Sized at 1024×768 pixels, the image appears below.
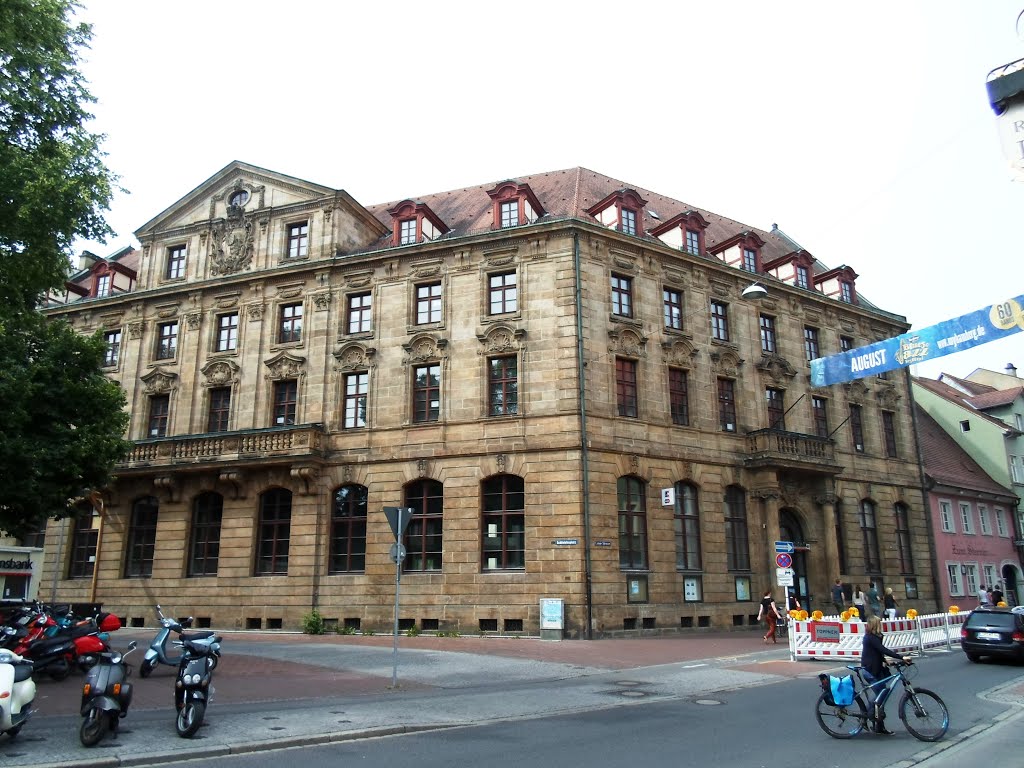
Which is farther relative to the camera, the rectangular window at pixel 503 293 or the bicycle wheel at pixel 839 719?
the rectangular window at pixel 503 293

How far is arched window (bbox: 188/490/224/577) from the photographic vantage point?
30531 millimetres

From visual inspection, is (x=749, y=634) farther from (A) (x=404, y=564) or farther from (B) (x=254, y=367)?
(B) (x=254, y=367)

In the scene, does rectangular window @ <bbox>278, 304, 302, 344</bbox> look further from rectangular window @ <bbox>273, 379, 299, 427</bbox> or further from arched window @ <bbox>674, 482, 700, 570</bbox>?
arched window @ <bbox>674, 482, 700, 570</bbox>

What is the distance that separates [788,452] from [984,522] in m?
19.2

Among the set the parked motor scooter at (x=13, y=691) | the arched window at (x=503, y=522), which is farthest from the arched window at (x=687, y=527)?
the parked motor scooter at (x=13, y=691)

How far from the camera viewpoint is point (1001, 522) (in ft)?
146

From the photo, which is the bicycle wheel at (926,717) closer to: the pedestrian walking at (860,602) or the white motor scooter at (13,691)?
the white motor scooter at (13,691)

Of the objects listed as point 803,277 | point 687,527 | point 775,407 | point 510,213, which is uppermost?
point 510,213

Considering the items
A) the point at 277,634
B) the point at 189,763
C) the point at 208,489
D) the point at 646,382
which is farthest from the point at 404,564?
the point at 189,763

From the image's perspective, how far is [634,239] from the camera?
2977 centimetres

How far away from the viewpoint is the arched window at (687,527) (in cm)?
2834

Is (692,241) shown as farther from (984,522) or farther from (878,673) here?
(984,522)

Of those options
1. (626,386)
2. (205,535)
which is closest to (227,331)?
(205,535)

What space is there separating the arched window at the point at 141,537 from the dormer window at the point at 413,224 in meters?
14.3
